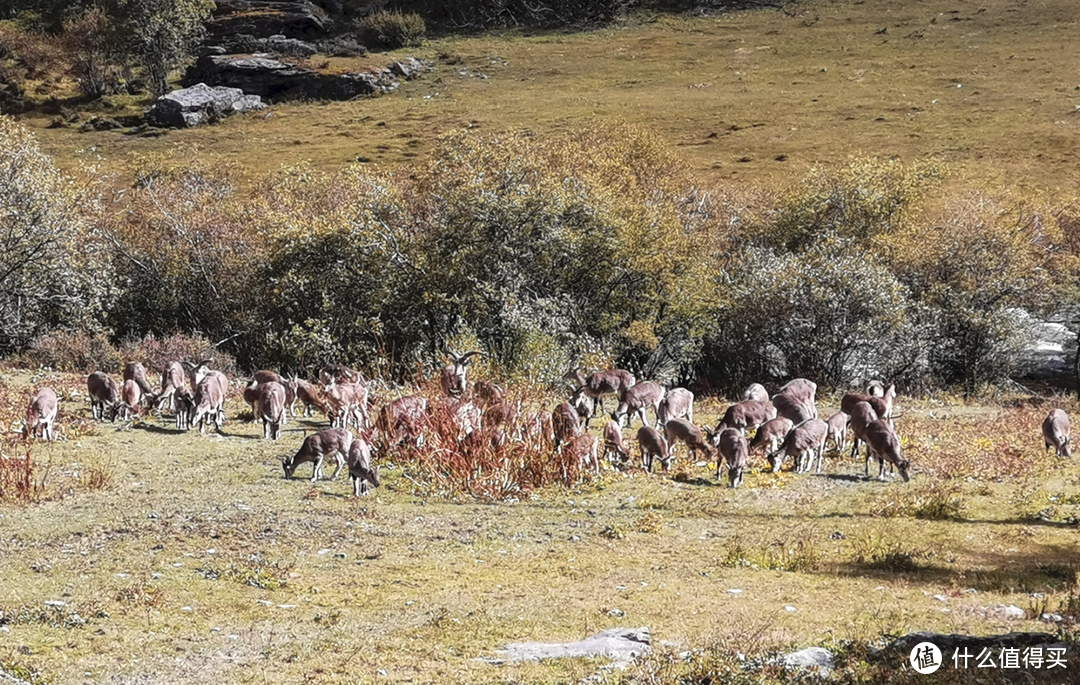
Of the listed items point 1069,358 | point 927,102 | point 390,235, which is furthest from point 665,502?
point 927,102

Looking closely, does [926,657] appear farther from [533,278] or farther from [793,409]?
[533,278]

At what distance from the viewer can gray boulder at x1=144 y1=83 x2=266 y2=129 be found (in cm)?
9419

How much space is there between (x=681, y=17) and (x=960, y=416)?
94401 mm

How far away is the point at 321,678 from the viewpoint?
337 inches

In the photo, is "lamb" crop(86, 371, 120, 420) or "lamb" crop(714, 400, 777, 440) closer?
"lamb" crop(714, 400, 777, 440)

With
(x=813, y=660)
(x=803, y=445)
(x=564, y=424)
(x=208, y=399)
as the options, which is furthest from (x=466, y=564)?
(x=208, y=399)

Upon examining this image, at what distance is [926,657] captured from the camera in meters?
8.55

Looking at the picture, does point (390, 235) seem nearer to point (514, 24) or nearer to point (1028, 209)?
point (1028, 209)

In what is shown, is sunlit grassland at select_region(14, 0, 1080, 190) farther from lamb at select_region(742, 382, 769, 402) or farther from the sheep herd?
the sheep herd

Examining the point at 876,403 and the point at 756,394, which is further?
the point at 756,394

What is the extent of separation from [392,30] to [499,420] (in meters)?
105

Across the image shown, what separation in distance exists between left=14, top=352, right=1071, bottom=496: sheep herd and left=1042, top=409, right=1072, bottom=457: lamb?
0.03 meters

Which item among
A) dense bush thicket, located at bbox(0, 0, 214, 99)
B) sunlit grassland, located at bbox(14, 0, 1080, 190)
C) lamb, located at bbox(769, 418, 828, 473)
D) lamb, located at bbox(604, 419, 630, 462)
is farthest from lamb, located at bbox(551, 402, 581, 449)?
dense bush thicket, located at bbox(0, 0, 214, 99)

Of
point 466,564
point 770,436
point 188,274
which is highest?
point 188,274
